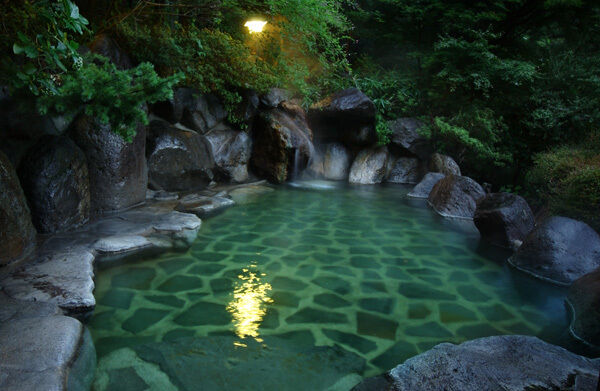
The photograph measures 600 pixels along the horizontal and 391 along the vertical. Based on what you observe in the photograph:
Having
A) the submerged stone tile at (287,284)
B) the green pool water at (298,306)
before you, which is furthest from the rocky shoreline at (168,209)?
the submerged stone tile at (287,284)

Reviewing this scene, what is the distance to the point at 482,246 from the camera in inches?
269

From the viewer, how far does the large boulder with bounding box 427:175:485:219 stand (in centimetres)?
877

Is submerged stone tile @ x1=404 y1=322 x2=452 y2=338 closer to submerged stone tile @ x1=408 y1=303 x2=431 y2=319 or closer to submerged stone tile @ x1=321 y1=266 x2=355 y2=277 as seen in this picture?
submerged stone tile @ x1=408 y1=303 x2=431 y2=319

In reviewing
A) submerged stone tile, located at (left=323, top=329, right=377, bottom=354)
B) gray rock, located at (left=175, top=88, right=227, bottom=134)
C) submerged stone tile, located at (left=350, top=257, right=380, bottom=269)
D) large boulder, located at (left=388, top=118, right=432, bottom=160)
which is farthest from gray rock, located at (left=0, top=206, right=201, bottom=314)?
large boulder, located at (left=388, top=118, right=432, bottom=160)

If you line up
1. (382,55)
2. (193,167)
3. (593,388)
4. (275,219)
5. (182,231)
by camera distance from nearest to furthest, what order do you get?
(593,388) < (182,231) < (275,219) < (193,167) < (382,55)

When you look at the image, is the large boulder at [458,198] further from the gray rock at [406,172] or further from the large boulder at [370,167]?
the gray rock at [406,172]

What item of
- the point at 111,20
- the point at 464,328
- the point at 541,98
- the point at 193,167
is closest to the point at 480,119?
the point at 541,98

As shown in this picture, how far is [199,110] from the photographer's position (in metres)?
9.60

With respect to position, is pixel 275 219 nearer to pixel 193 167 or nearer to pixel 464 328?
pixel 193 167

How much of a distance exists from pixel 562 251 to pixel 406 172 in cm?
851

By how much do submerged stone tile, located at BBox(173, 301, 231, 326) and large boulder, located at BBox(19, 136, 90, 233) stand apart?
8.87 feet

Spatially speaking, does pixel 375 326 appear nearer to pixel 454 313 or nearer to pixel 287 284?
pixel 454 313

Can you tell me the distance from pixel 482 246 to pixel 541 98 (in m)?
6.64

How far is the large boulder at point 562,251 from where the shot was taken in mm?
5203
